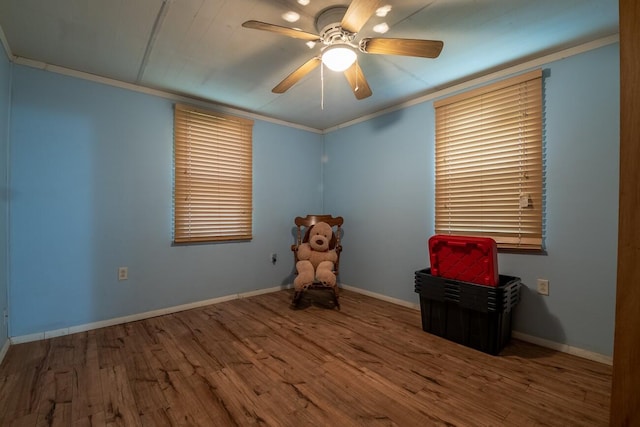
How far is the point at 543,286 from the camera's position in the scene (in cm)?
225

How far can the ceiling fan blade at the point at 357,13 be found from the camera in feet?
4.48

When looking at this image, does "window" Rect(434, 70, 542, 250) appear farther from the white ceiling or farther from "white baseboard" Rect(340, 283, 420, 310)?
"white baseboard" Rect(340, 283, 420, 310)

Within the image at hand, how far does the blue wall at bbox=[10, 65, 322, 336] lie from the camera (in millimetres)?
2258

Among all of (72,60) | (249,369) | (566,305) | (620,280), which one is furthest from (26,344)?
(566,305)

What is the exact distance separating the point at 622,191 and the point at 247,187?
3.28 m

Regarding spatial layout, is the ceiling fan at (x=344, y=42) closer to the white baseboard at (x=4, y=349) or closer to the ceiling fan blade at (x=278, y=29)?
the ceiling fan blade at (x=278, y=29)

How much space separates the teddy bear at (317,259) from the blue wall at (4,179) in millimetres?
2319

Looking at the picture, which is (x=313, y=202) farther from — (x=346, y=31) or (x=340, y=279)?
(x=346, y=31)

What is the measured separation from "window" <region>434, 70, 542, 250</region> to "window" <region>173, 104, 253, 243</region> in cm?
224

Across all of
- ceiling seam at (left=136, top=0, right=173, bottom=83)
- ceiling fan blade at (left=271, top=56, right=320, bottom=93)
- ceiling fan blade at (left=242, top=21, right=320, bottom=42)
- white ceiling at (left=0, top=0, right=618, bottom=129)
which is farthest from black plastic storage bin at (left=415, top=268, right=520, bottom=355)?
ceiling seam at (left=136, top=0, right=173, bottom=83)

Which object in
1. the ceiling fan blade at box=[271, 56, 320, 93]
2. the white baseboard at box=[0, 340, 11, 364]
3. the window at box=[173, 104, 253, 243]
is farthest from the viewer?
the window at box=[173, 104, 253, 243]

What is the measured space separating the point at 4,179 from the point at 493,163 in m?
3.94

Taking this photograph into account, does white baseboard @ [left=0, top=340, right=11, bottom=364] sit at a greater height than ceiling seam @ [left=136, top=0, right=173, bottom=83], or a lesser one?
lesser

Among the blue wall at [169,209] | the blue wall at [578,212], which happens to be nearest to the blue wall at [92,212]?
the blue wall at [169,209]
